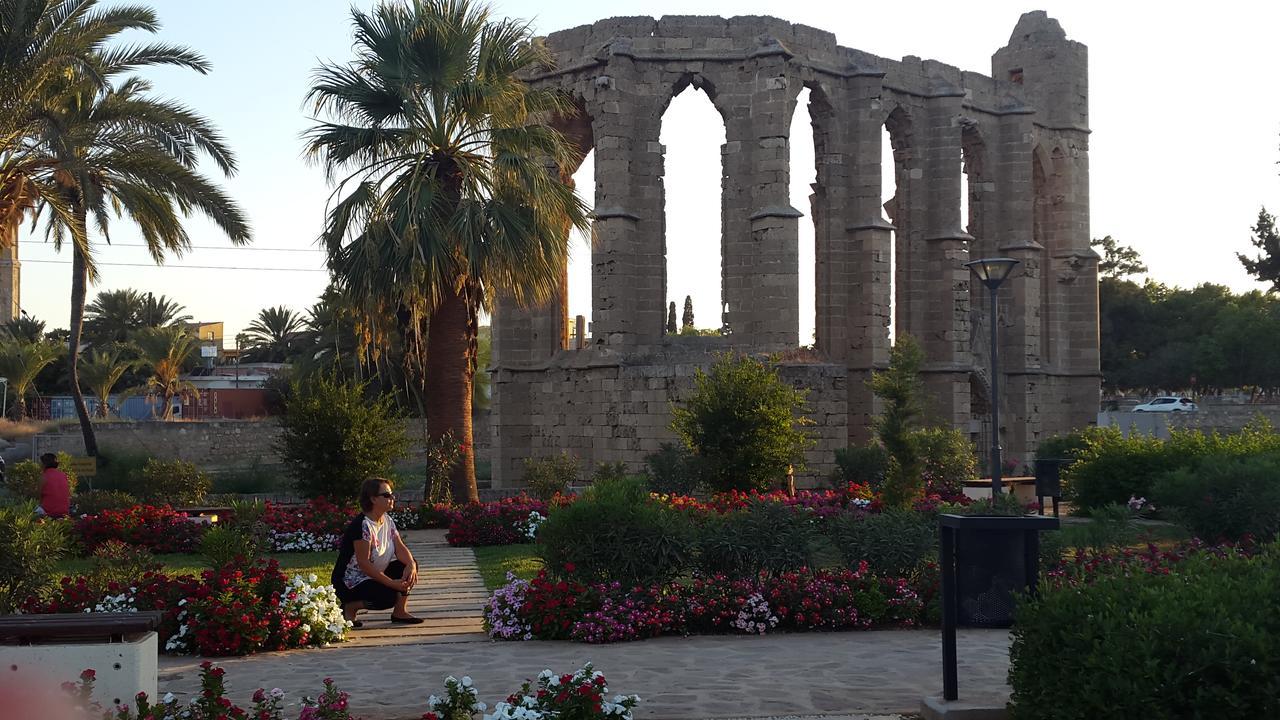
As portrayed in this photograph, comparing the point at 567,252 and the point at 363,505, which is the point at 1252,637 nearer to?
the point at 363,505

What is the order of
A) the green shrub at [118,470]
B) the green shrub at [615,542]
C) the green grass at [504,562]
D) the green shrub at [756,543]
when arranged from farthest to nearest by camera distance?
the green shrub at [118,470] < the green grass at [504,562] < the green shrub at [756,543] < the green shrub at [615,542]

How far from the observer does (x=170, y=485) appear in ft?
66.6

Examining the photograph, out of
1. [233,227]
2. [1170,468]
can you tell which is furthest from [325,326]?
[1170,468]

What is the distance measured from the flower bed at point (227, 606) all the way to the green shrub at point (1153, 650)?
5.03 m

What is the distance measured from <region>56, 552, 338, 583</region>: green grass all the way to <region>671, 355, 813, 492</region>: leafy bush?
17.7 feet

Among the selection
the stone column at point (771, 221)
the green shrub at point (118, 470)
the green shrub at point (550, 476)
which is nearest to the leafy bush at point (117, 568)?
the green shrub at point (550, 476)

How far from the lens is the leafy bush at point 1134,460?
16.3 m

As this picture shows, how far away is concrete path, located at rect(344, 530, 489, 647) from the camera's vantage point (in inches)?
348

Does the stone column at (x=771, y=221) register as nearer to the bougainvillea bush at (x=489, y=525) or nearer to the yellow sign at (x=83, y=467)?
the bougainvillea bush at (x=489, y=525)

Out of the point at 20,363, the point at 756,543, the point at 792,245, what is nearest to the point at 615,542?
the point at 756,543

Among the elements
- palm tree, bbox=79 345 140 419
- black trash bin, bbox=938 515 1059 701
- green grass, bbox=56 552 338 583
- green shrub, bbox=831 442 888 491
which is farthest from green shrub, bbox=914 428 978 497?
palm tree, bbox=79 345 140 419

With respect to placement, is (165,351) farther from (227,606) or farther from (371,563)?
(227,606)

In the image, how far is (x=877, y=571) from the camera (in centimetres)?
973

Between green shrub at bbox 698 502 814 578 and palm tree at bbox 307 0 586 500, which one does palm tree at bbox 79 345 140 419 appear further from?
green shrub at bbox 698 502 814 578
